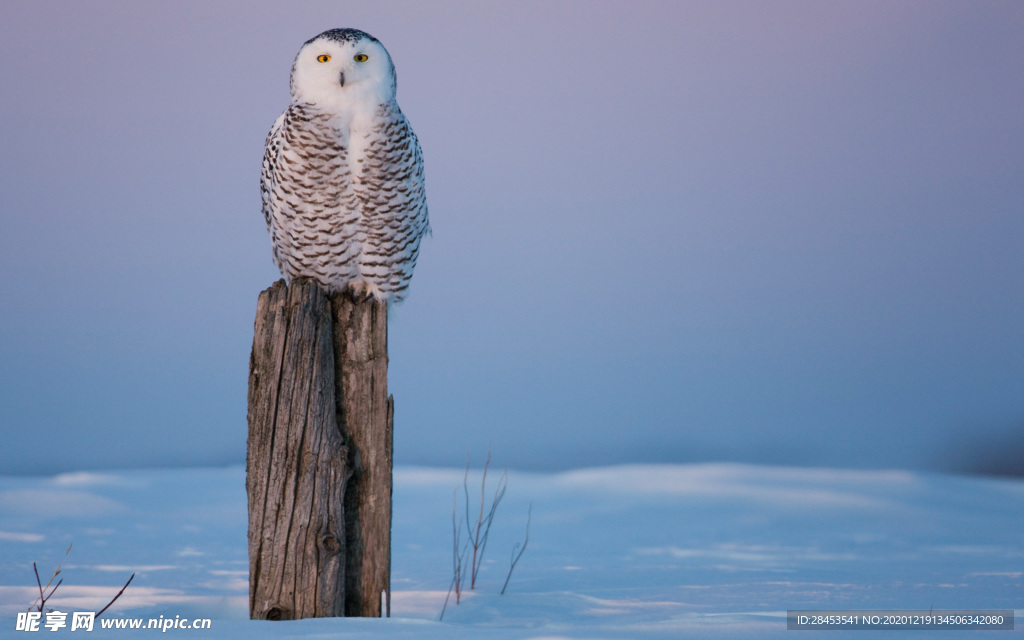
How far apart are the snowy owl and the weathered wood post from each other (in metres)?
0.45

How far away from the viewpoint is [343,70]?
12.8ft

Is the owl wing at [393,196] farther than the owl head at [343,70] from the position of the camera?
Yes

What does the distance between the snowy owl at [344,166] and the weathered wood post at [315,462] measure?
0.45 m

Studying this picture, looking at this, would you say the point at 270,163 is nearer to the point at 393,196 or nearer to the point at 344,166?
the point at 344,166

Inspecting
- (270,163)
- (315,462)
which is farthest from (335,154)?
(315,462)

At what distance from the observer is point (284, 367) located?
3666 millimetres

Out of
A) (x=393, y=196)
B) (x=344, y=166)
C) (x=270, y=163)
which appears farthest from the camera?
(x=270, y=163)

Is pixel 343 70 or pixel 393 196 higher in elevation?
pixel 343 70

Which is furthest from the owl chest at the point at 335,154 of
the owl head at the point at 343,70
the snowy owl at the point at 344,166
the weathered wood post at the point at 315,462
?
the weathered wood post at the point at 315,462

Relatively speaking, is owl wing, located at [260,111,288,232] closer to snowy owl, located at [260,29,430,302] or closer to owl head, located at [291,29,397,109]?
snowy owl, located at [260,29,430,302]

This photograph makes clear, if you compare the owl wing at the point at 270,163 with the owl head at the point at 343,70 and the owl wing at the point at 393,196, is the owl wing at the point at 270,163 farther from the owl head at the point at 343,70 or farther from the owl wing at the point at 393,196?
the owl wing at the point at 393,196

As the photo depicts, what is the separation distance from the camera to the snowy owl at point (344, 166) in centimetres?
397

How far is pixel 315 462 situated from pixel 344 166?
1.35 m

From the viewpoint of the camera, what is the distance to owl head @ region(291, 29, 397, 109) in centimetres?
391
